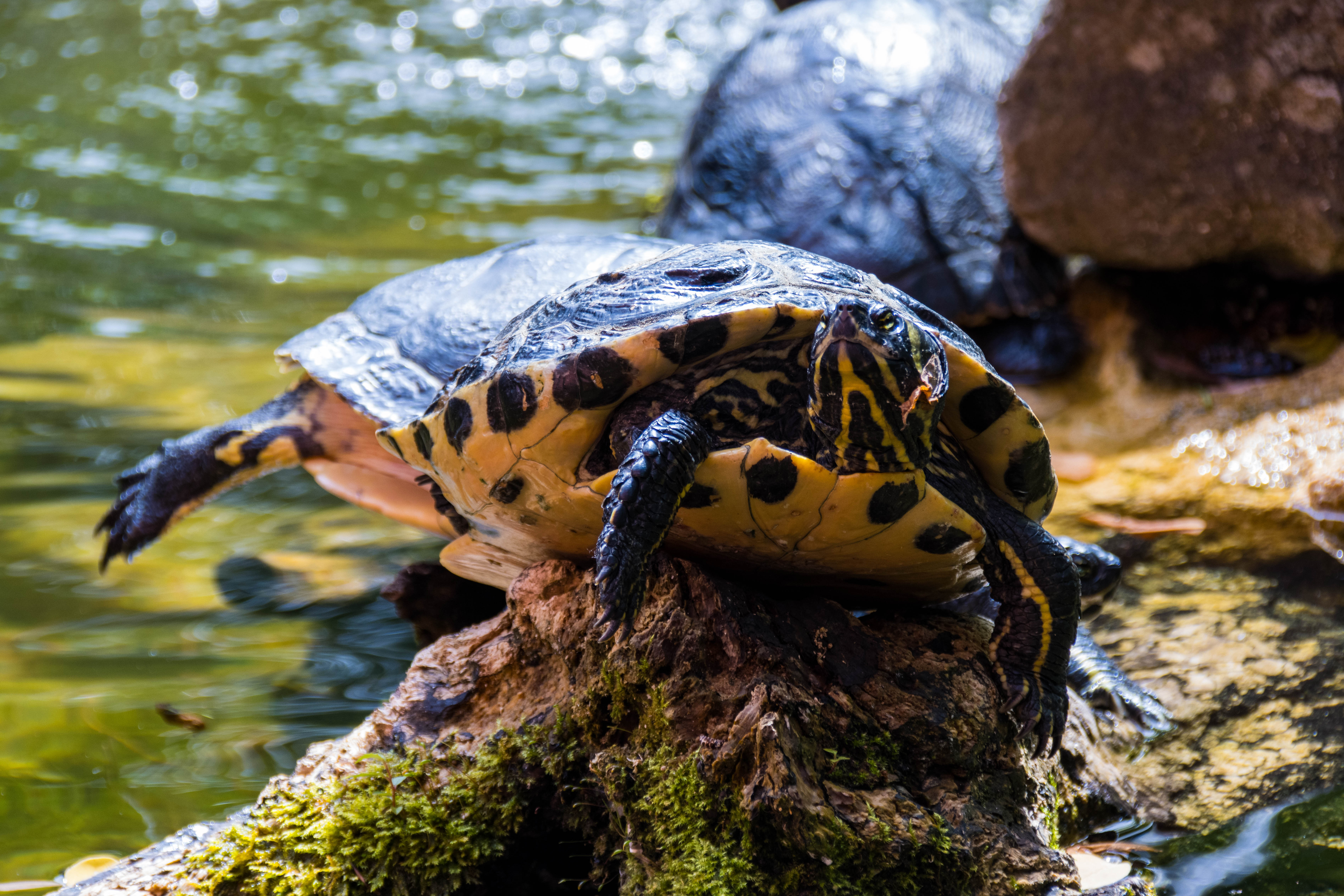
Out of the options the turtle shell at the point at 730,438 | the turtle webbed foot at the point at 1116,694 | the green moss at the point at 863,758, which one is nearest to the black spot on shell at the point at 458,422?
the turtle shell at the point at 730,438

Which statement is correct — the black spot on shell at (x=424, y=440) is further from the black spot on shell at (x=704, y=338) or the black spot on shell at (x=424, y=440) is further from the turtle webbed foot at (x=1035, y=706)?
the turtle webbed foot at (x=1035, y=706)

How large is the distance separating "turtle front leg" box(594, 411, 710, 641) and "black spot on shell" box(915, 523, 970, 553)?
44cm

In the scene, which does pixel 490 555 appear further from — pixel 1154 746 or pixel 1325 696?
pixel 1325 696

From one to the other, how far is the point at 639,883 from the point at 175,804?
115 cm

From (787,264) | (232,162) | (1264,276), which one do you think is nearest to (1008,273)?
(1264,276)

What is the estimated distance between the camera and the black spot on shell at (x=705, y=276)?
2.01 m

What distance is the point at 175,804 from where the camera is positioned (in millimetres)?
2287

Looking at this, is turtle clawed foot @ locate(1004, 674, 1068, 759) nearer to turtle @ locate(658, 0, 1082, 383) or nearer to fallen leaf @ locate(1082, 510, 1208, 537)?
fallen leaf @ locate(1082, 510, 1208, 537)

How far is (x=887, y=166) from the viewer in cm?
491

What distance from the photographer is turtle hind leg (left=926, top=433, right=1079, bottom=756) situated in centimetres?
192

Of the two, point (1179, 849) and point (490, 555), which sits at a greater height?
point (1179, 849)

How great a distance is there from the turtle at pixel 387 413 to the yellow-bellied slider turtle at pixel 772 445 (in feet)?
1.00

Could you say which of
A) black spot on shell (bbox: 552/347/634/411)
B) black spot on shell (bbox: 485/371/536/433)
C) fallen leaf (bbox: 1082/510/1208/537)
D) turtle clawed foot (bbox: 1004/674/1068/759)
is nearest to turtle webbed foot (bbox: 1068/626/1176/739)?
turtle clawed foot (bbox: 1004/674/1068/759)

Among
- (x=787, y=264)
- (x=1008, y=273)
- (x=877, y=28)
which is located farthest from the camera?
(x=877, y=28)
